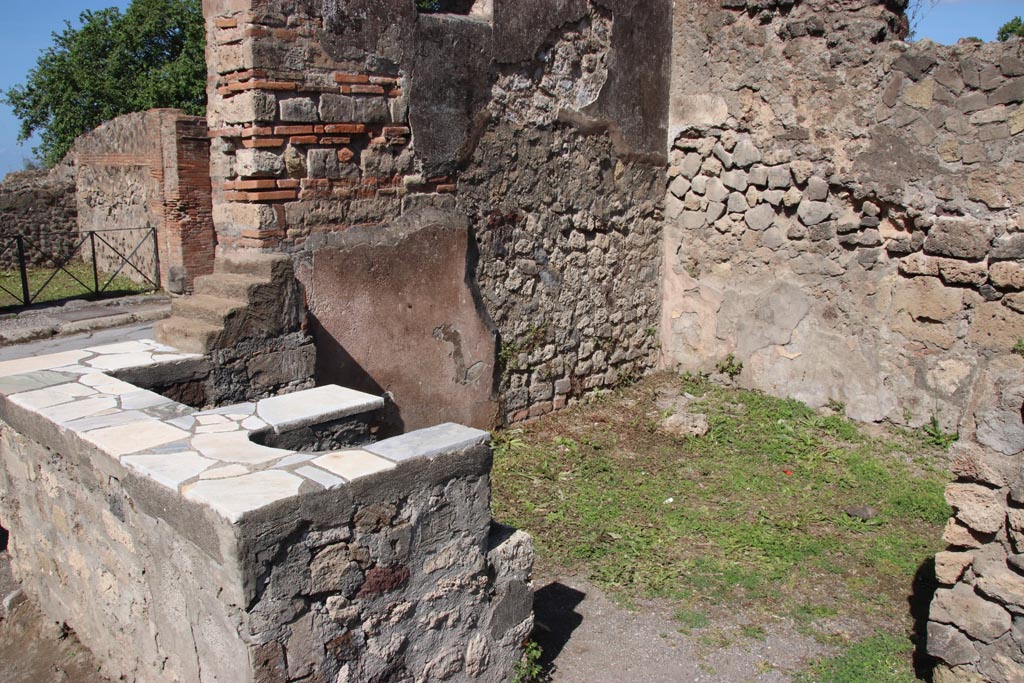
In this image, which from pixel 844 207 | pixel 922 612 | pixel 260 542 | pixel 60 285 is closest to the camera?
pixel 260 542

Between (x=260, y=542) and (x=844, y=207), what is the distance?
194 inches

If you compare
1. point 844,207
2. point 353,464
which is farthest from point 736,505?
point 353,464

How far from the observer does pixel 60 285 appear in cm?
1257

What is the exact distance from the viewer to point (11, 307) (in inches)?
399

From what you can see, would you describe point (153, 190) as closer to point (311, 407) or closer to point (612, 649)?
point (311, 407)

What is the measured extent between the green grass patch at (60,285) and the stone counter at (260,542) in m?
8.55

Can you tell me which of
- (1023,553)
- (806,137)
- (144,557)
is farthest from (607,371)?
(144,557)

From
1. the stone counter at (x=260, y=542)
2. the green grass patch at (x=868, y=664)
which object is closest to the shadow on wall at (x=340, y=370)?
the stone counter at (x=260, y=542)

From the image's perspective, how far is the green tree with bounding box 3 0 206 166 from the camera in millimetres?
19688

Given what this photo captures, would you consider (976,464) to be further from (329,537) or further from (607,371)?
(607,371)

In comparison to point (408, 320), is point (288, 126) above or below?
above

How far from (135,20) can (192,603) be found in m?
21.5

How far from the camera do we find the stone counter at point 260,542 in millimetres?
2311

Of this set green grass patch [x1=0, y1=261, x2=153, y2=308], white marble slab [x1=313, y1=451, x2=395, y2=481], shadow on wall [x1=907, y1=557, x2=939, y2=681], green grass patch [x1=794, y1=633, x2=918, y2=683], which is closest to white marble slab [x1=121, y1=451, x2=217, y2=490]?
white marble slab [x1=313, y1=451, x2=395, y2=481]
